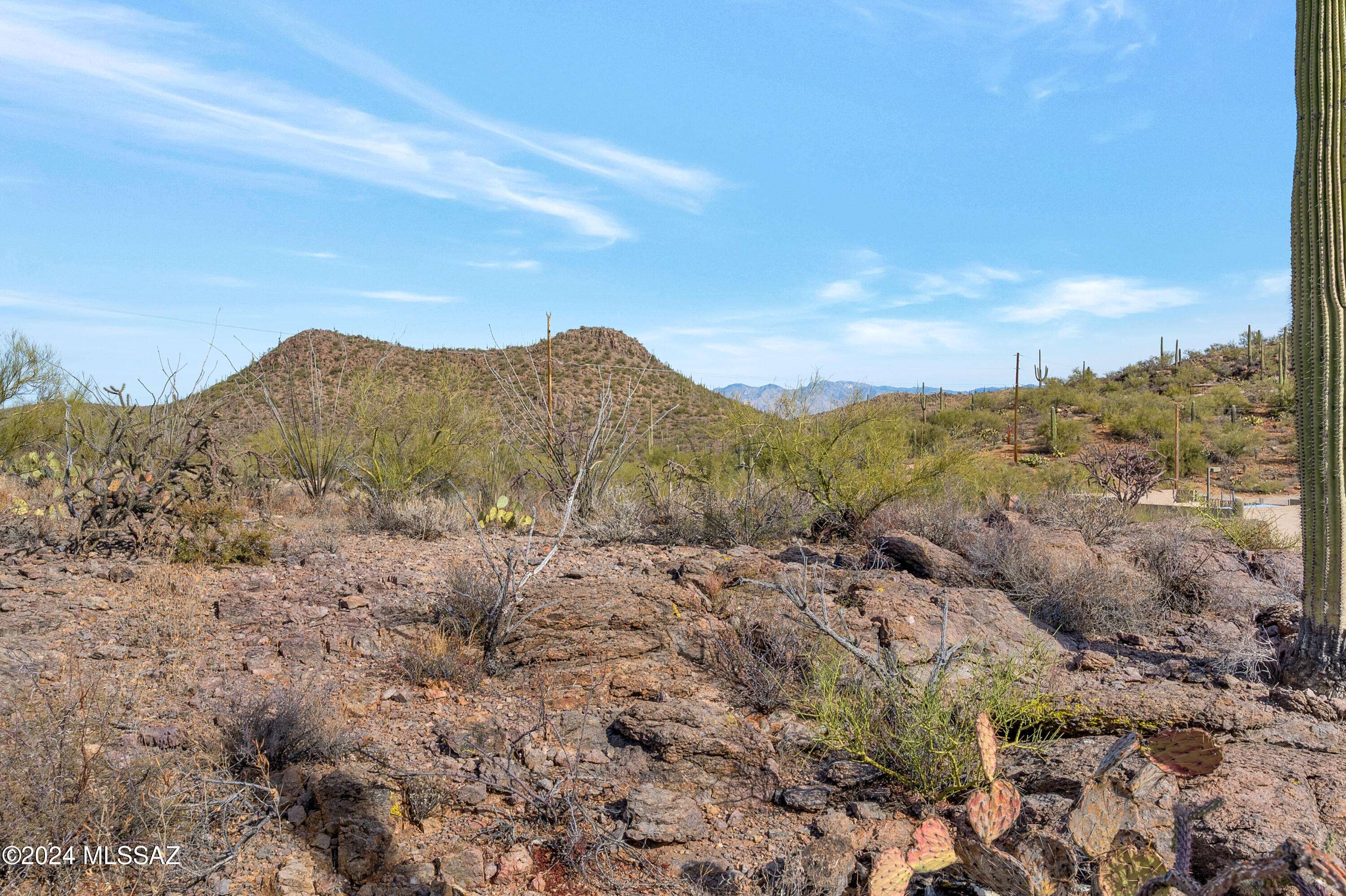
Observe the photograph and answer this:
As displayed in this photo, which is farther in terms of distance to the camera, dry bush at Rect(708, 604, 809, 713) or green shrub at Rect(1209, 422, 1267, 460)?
green shrub at Rect(1209, 422, 1267, 460)

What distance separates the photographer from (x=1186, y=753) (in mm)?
3285

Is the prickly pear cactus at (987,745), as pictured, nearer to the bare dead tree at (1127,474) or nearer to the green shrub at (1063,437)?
the bare dead tree at (1127,474)

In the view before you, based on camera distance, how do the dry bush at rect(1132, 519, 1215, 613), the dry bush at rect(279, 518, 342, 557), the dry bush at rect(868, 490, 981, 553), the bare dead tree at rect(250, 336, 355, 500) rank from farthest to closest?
the bare dead tree at rect(250, 336, 355, 500) → the dry bush at rect(868, 490, 981, 553) → the dry bush at rect(279, 518, 342, 557) → the dry bush at rect(1132, 519, 1215, 613)

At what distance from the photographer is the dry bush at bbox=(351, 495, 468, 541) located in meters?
9.03

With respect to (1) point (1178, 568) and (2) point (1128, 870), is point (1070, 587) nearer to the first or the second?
(1) point (1178, 568)

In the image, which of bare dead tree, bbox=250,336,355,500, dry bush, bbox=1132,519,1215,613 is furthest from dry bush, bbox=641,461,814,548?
bare dead tree, bbox=250,336,355,500

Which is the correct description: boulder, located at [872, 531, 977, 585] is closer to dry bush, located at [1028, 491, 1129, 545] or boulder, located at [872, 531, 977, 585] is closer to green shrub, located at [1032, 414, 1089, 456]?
dry bush, located at [1028, 491, 1129, 545]

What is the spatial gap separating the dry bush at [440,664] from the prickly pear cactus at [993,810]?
3.17m

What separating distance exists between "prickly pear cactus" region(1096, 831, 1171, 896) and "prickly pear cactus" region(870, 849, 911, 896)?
0.64 meters

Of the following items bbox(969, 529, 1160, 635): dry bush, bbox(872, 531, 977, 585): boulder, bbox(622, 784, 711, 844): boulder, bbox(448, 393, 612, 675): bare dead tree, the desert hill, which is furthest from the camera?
the desert hill

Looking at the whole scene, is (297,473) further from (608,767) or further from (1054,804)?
(1054,804)

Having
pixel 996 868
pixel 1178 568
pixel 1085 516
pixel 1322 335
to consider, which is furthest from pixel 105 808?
pixel 1085 516

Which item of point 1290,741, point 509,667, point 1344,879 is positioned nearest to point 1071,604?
point 1290,741

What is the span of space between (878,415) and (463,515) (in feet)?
18.4
